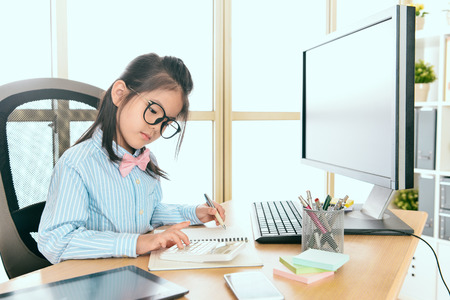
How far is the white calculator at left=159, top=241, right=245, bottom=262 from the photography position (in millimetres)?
796

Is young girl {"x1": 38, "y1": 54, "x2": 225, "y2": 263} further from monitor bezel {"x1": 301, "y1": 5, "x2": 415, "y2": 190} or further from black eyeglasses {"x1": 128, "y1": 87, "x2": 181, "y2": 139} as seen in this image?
monitor bezel {"x1": 301, "y1": 5, "x2": 415, "y2": 190}

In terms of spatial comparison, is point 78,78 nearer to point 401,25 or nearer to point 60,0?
point 60,0

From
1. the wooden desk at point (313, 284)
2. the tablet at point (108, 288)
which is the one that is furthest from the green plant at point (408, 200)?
the tablet at point (108, 288)

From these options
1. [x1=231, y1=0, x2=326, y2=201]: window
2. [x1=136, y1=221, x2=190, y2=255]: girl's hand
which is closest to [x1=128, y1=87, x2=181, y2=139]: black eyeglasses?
[x1=136, y1=221, x2=190, y2=255]: girl's hand

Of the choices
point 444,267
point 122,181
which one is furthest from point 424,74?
point 122,181

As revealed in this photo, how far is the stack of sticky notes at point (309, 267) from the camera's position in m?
0.72

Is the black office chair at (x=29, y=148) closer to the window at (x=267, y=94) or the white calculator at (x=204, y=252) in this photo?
the white calculator at (x=204, y=252)

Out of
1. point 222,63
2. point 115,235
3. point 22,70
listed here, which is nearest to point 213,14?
point 222,63

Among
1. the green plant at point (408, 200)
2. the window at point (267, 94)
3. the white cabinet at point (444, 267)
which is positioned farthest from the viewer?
the green plant at point (408, 200)

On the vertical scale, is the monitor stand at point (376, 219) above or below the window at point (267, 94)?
below

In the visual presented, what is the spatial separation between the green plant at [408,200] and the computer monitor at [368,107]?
1441mm

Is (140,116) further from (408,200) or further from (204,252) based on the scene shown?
(408,200)

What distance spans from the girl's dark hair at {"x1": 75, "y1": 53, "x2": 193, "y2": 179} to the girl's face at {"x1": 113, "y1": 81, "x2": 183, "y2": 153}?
Result: 0.6 inches

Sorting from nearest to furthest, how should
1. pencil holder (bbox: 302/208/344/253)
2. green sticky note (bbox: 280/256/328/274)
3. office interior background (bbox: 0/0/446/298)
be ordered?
green sticky note (bbox: 280/256/328/274) → pencil holder (bbox: 302/208/344/253) → office interior background (bbox: 0/0/446/298)
